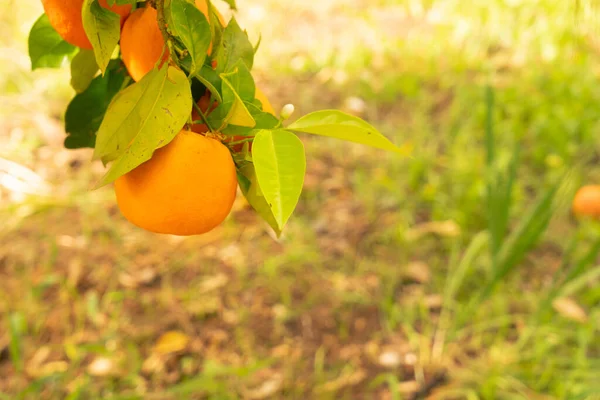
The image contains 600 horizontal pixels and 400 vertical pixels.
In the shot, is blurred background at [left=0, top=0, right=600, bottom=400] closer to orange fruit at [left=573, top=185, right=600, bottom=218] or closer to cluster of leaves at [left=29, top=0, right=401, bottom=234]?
orange fruit at [left=573, top=185, right=600, bottom=218]

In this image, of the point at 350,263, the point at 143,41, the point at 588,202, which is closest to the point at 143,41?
the point at 143,41

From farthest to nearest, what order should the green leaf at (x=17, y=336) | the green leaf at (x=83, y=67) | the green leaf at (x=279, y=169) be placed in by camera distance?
the green leaf at (x=17, y=336), the green leaf at (x=83, y=67), the green leaf at (x=279, y=169)

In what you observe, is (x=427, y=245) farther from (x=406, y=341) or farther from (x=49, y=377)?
(x=49, y=377)

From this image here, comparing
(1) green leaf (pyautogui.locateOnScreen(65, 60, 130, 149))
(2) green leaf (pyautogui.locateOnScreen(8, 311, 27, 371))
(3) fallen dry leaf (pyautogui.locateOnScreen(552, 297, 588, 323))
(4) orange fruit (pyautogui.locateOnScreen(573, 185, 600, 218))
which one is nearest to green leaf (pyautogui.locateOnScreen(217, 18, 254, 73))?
(1) green leaf (pyautogui.locateOnScreen(65, 60, 130, 149))

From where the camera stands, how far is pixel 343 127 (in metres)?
0.35

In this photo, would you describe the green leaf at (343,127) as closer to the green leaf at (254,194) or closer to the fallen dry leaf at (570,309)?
the green leaf at (254,194)

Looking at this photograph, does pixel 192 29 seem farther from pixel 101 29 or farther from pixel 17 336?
pixel 17 336

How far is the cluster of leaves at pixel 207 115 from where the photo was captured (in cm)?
33

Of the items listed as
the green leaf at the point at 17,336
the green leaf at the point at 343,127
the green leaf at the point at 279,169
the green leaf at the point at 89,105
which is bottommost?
the green leaf at the point at 17,336

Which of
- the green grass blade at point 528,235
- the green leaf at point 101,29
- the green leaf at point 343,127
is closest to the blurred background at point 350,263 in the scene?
the green grass blade at point 528,235

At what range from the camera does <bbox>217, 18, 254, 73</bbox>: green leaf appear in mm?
396

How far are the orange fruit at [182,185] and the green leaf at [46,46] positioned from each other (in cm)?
21

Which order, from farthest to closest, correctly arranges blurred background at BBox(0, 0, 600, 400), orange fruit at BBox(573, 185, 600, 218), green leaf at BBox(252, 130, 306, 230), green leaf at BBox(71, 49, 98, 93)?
1. orange fruit at BBox(573, 185, 600, 218)
2. blurred background at BBox(0, 0, 600, 400)
3. green leaf at BBox(71, 49, 98, 93)
4. green leaf at BBox(252, 130, 306, 230)

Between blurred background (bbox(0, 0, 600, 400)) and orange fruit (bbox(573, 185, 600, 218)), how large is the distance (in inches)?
1.5
